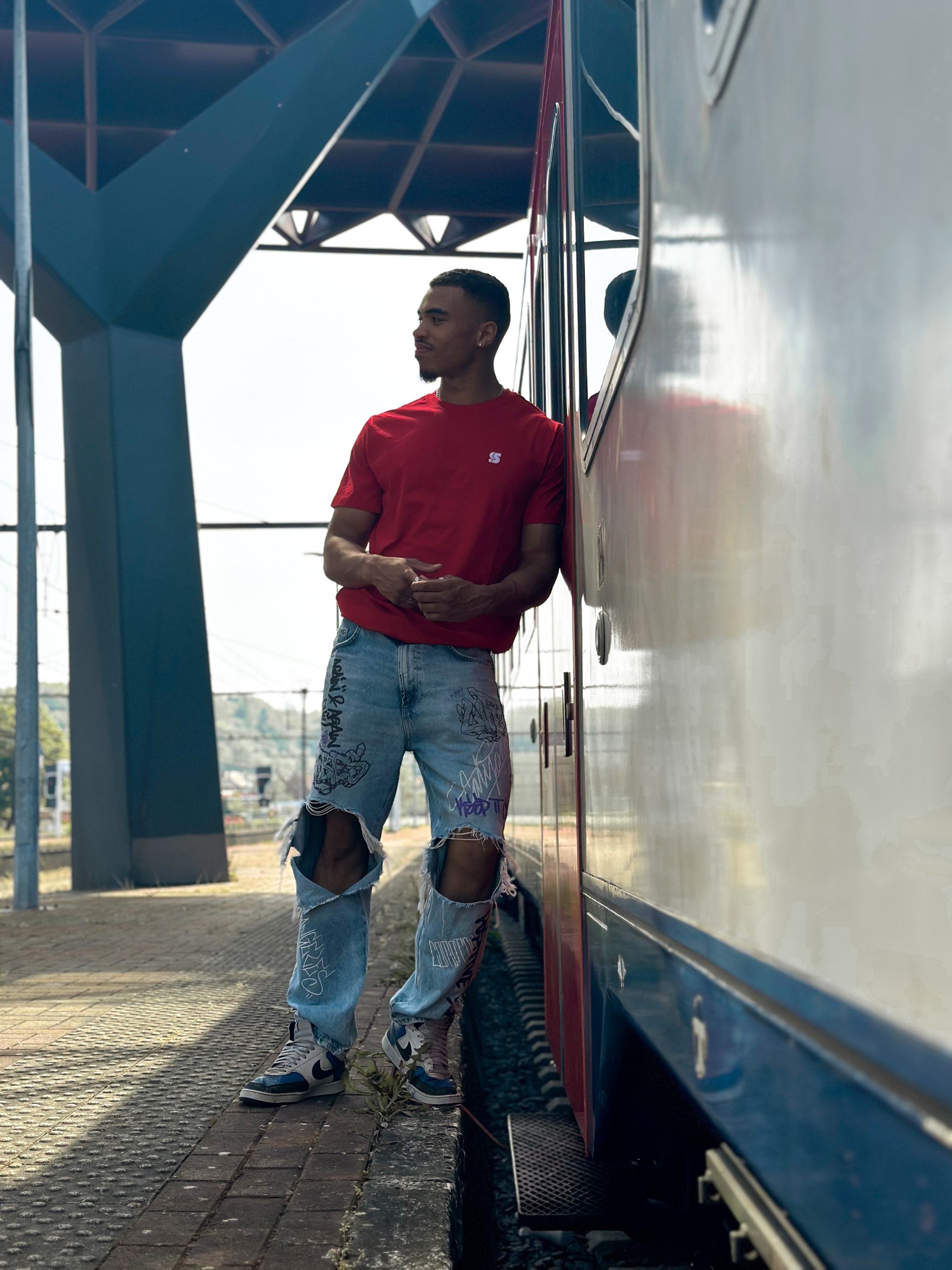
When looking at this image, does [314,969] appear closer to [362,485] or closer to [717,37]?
[362,485]

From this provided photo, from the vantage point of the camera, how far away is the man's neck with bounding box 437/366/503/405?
3.00m

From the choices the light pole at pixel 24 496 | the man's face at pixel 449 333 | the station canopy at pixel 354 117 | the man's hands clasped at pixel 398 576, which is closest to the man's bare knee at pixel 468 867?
the man's hands clasped at pixel 398 576

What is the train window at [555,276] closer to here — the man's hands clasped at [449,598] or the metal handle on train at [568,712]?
the man's hands clasped at [449,598]

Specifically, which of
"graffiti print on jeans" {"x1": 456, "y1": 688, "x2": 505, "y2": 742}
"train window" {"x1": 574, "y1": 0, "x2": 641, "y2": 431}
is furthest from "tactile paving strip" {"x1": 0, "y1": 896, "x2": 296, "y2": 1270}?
"train window" {"x1": 574, "y1": 0, "x2": 641, "y2": 431}

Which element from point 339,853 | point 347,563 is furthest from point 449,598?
point 339,853

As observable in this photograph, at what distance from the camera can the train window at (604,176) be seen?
1636 millimetres

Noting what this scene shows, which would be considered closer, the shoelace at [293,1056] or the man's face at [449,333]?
the shoelace at [293,1056]

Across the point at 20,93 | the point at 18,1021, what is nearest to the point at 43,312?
the point at 20,93

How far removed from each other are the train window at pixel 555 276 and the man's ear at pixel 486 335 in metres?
0.16

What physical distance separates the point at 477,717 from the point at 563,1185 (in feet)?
3.27

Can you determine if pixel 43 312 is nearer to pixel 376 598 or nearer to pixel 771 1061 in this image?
pixel 376 598

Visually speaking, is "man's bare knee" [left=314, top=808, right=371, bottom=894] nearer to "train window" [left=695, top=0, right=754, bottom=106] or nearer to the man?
the man

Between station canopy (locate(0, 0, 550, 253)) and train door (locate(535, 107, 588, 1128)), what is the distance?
11.3m

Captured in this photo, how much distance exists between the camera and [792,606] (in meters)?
0.85
